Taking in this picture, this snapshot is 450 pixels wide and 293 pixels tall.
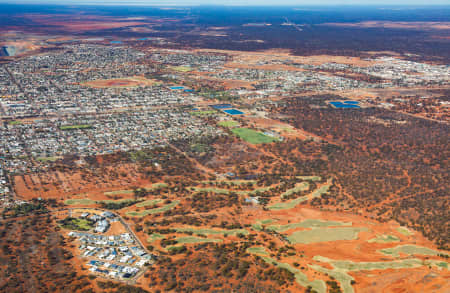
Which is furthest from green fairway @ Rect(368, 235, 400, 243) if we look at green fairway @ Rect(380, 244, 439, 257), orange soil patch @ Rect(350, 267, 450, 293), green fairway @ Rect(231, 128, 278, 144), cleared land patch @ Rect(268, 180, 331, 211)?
green fairway @ Rect(231, 128, 278, 144)

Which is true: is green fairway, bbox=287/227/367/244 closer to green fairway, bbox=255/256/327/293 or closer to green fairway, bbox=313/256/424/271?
green fairway, bbox=313/256/424/271

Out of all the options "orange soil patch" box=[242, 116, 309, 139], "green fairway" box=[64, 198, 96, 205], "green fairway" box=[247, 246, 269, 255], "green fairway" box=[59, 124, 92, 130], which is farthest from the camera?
"orange soil patch" box=[242, 116, 309, 139]

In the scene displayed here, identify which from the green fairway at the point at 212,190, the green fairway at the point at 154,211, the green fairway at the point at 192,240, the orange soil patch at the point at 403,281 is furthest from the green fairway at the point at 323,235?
the green fairway at the point at 154,211

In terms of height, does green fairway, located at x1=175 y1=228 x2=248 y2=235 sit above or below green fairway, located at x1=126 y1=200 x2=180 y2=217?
below

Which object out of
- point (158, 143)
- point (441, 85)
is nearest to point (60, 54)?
point (158, 143)

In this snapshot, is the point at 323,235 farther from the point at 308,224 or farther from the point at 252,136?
the point at 252,136

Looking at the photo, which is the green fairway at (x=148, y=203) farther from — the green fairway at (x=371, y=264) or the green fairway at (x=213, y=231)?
the green fairway at (x=371, y=264)
